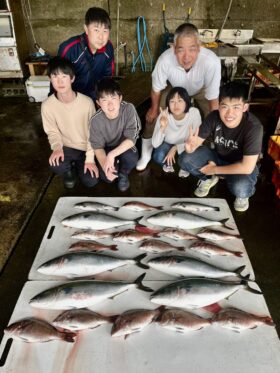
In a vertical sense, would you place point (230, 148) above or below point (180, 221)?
above

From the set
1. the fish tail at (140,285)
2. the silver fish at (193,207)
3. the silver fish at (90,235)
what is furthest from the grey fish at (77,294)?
the silver fish at (193,207)

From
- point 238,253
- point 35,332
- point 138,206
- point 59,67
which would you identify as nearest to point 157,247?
point 138,206

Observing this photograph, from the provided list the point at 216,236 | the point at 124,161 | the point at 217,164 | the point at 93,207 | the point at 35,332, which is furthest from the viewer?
the point at 124,161

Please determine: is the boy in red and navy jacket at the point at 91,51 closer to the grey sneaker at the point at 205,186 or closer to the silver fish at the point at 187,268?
the grey sneaker at the point at 205,186

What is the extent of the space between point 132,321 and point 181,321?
0.31 meters

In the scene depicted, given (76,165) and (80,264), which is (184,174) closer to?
(76,165)

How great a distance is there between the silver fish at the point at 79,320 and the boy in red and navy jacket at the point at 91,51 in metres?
3.00

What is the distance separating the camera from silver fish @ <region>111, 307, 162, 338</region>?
67.0 inches

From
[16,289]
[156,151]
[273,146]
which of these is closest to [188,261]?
[16,289]

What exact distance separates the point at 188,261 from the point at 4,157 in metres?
3.41

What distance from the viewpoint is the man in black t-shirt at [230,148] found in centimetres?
266

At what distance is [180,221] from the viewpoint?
8.22ft

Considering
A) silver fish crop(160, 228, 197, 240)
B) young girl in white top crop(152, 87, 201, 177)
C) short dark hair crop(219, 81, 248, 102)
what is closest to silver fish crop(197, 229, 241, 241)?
silver fish crop(160, 228, 197, 240)

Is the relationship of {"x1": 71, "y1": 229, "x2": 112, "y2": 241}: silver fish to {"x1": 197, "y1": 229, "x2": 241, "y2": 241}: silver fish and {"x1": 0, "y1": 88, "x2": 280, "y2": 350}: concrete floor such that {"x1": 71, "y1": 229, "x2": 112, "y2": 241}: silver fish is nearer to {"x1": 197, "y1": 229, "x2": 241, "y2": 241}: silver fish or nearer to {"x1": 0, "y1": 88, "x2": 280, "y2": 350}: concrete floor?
{"x1": 0, "y1": 88, "x2": 280, "y2": 350}: concrete floor
